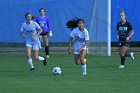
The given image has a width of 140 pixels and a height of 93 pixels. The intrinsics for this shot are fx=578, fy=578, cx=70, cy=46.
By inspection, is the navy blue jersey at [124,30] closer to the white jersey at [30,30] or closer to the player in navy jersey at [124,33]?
the player in navy jersey at [124,33]

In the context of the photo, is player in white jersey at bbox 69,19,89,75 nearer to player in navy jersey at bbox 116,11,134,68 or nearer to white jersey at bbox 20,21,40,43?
white jersey at bbox 20,21,40,43

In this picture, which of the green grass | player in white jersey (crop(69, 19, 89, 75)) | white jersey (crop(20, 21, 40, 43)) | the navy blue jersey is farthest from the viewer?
the navy blue jersey

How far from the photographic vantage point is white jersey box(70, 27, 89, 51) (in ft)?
61.6

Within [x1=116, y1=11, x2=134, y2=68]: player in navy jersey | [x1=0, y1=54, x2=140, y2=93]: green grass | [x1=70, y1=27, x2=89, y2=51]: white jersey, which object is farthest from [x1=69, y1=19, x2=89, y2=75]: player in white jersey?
[x1=116, y1=11, x2=134, y2=68]: player in navy jersey

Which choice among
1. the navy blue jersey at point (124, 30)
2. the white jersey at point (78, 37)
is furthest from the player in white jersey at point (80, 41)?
the navy blue jersey at point (124, 30)

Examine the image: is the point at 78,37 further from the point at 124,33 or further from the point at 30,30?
the point at 124,33

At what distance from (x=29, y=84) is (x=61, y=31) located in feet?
49.4

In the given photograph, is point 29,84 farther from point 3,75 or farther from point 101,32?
point 101,32

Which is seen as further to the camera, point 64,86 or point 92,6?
point 92,6

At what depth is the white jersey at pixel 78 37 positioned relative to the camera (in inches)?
740

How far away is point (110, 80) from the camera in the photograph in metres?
16.4

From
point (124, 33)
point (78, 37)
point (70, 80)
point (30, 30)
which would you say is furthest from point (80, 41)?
point (124, 33)

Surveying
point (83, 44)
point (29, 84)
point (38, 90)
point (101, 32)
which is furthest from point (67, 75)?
A: point (101, 32)

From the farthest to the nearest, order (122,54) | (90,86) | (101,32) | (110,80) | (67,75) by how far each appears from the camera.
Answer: (101,32) → (122,54) → (67,75) → (110,80) → (90,86)
